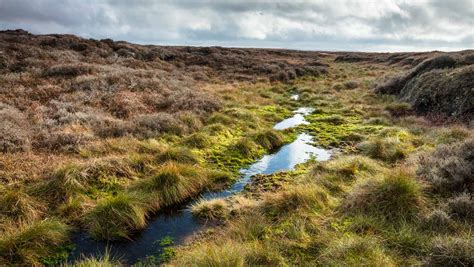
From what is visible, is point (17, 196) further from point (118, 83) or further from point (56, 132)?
point (118, 83)

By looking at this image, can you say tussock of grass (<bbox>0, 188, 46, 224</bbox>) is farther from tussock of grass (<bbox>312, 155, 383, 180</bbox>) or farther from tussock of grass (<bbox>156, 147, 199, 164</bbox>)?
tussock of grass (<bbox>312, 155, 383, 180</bbox>)

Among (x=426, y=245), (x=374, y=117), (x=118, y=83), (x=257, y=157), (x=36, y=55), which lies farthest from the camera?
(x=36, y=55)

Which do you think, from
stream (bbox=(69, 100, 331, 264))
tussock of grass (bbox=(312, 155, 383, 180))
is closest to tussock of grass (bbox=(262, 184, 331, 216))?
stream (bbox=(69, 100, 331, 264))

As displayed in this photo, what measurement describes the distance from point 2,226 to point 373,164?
10.2 meters

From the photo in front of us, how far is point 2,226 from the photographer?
22.4 ft

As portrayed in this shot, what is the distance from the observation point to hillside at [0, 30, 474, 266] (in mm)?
6602

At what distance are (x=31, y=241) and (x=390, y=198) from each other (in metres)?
7.63

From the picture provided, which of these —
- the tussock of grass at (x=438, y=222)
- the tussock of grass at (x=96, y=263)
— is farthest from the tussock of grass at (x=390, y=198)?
the tussock of grass at (x=96, y=263)

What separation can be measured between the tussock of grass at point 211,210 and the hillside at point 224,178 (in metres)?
0.03

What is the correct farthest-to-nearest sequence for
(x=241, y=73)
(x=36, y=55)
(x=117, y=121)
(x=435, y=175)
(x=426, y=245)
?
(x=241, y=73) → (x=36, y=55) → (x=117, y=121) → (x=435, y=175) → (x=426, y=245)

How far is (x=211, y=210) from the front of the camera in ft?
28.2

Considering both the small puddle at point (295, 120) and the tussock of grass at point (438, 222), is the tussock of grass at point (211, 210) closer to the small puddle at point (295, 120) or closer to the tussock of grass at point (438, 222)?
the tussock of grass at point (438, 222)

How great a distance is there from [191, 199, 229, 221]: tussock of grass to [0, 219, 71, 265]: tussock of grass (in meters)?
2.95

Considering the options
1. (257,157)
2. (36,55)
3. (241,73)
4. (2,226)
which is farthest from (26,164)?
(241,73)
